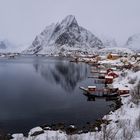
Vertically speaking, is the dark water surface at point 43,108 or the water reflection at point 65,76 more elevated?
the water reflection at point 65,76

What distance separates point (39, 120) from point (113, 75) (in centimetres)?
4966

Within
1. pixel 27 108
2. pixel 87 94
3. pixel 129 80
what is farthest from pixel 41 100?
pixel 129 80

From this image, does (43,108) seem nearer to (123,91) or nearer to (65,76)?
(123,91)

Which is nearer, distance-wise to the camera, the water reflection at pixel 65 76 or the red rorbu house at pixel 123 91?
the red rorbu house at pixel 123 91

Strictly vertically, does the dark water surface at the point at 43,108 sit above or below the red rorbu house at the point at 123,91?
below

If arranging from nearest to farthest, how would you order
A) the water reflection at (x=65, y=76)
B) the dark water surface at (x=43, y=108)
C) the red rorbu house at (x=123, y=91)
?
the dark water surface at (x=43, y=108) → the red rorbu house at (x=123, y=91) → the water reflection at (x=65, y=76)

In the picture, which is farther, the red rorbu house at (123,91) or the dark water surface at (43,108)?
the red rorbu house at (123,91)

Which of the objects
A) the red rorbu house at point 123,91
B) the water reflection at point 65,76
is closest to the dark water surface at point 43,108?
the red rorbu house at point 123,91

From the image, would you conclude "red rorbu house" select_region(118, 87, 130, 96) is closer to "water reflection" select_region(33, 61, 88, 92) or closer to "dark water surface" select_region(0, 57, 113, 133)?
"dark water surface" select_region(0, 57, 113, 133)

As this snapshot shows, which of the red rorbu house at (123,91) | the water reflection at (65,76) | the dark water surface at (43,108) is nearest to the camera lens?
the dark water surface at (43,108)

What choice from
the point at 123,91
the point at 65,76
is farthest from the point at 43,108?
the point at 65,76

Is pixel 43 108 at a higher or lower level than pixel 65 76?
lower

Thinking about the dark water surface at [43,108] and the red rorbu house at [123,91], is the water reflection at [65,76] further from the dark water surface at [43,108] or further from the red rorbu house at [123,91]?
the red rorbu house at [123,91]

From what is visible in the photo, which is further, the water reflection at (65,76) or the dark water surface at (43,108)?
the water reflection at (65,76)
